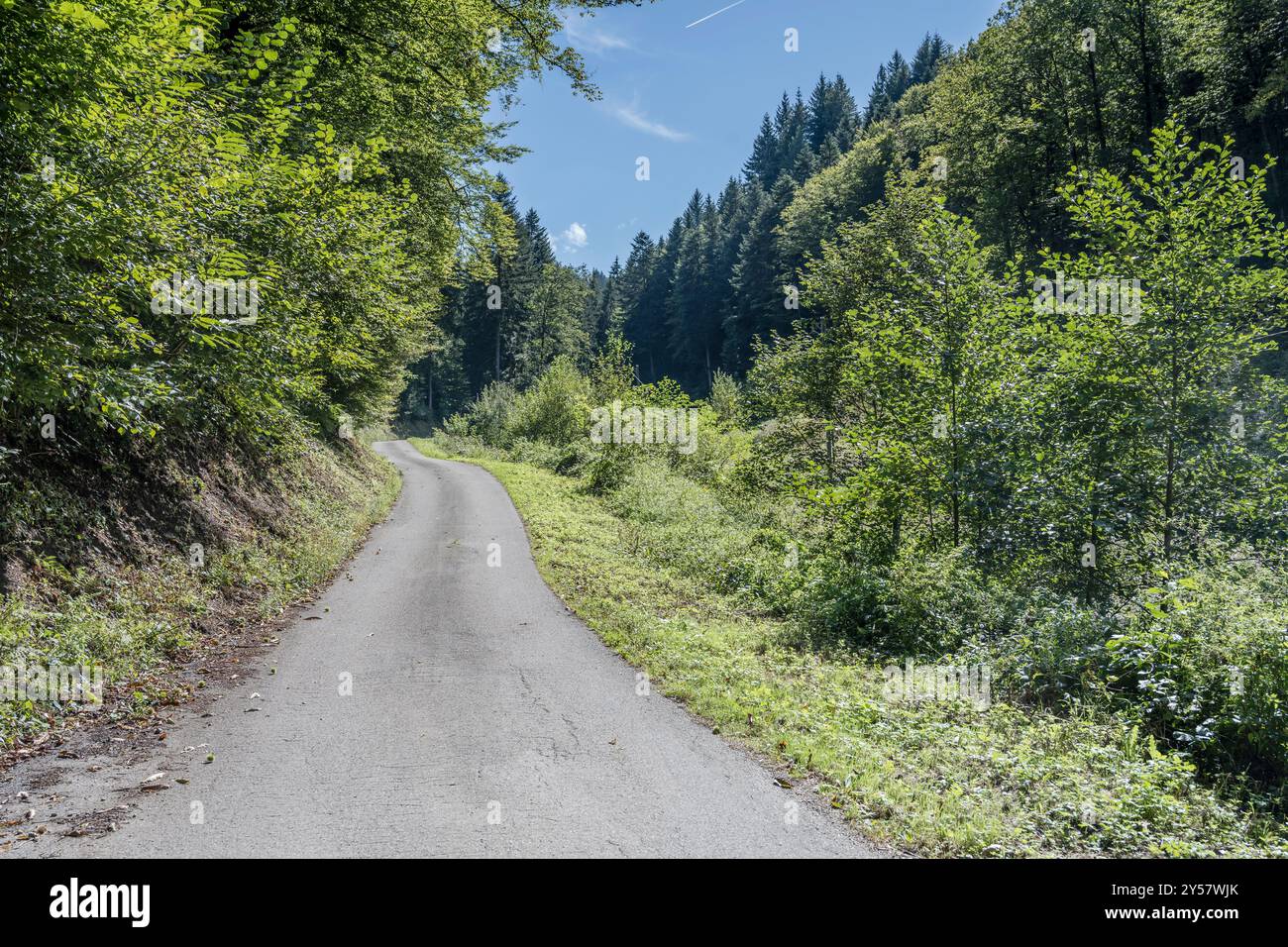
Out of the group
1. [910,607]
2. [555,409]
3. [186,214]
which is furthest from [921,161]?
[186,214]

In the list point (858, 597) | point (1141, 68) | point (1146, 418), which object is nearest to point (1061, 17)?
point (1141, 68)

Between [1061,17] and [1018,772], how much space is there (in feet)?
136

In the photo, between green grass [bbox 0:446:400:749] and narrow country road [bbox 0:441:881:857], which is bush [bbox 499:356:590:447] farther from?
narrow country road [bbox 0:441:881:857]

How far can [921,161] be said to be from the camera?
46.8 metres

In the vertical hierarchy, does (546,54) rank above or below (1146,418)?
above

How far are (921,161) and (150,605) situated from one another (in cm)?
5395

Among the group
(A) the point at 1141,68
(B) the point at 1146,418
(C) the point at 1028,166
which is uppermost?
(A) the point at 1141,68

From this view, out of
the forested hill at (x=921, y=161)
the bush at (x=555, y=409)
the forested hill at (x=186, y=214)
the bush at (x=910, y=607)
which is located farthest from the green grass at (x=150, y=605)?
the bush at (x=555, y=409)

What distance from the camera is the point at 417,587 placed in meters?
11.9

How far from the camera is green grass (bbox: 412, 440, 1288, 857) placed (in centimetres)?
444

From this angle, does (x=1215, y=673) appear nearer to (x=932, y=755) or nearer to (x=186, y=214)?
(x=932, y=755)
